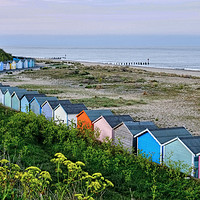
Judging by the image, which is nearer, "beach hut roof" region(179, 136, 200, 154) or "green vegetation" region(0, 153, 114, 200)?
"green vegetation" region(0, 153, 114, 200)

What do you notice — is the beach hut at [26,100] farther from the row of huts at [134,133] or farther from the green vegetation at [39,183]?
the green vegetation at [39,183]

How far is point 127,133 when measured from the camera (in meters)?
12.5

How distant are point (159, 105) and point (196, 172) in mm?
16108

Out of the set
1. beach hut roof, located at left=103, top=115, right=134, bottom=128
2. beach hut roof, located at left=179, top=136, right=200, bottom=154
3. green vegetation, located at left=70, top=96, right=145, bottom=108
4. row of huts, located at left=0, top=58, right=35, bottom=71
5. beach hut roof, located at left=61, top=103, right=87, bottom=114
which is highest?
row of huts, located at left=0, top=58, right=35, bottom=71

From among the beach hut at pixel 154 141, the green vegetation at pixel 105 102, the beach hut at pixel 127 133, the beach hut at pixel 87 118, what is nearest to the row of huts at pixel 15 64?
the green vegetation at pixel 105 102

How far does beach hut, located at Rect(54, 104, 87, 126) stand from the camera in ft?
51.2

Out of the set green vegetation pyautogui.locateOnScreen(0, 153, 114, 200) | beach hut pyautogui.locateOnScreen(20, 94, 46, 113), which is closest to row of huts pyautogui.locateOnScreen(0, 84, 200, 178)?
beach hut pyautogui.locateOnScreen(20, 94, 46, 113)

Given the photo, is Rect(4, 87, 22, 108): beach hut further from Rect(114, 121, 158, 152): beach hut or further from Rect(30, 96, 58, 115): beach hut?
Rect(114, 121, 158, 152): beach hut

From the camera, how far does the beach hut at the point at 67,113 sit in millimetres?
15604

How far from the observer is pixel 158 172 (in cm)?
1055

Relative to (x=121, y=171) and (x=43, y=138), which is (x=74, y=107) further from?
(x=121, y=171)

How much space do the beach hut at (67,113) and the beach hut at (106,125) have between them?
177 centimetres

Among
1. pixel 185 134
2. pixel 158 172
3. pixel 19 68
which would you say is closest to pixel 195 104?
pixel 185 134

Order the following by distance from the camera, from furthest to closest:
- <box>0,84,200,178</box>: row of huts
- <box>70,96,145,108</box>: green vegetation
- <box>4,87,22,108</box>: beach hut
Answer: <box>70,96,145,108</box>: green vegetation
<box>4,87,22,108</box>: beach hut
<box>0,84,200,178</box>: row of huts
